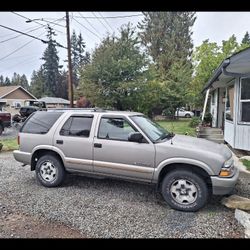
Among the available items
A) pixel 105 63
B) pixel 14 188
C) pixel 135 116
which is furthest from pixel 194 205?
pixel 105 63

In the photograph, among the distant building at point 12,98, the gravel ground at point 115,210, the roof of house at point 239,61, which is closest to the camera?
the gravel ground at point 115,210

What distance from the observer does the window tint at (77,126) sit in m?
5.13

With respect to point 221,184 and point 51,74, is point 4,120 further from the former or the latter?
point 51,74

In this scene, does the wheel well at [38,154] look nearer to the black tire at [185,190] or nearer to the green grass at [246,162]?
the black tire at [185,190]

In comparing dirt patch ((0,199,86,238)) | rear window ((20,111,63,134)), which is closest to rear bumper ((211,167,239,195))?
dirt patch ((0,199,86,238))

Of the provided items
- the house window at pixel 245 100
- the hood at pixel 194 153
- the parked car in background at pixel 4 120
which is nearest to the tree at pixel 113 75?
the parked car in background at pixel 4 120

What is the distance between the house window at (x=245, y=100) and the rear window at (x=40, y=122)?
637 centimetres

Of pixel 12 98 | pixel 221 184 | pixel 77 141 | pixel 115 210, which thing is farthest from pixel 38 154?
pixel 12 98

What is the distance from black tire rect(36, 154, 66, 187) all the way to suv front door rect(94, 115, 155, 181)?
90 cm

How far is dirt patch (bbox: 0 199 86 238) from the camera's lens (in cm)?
342

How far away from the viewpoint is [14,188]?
17.5 ft

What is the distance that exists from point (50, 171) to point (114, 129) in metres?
1.76
